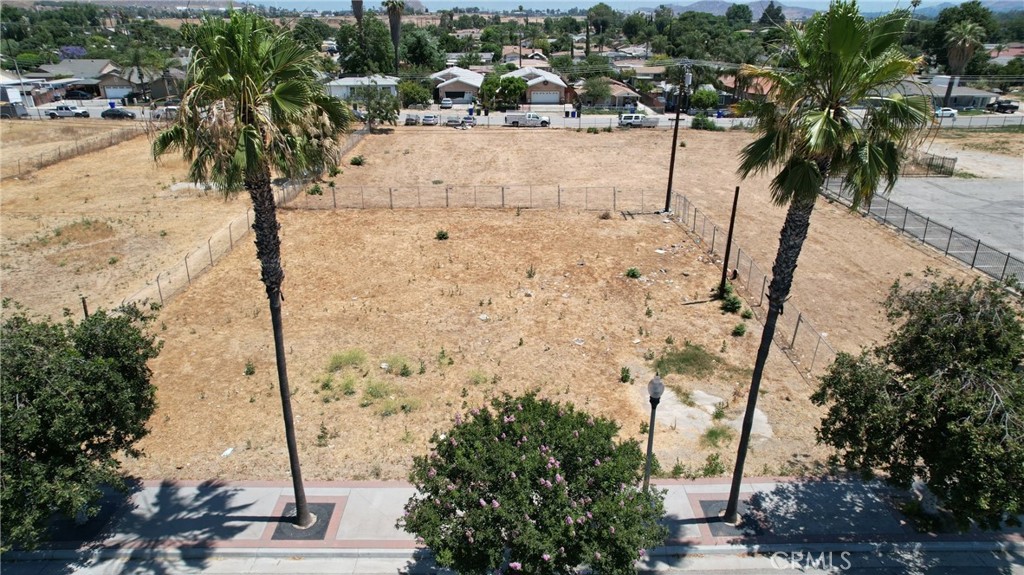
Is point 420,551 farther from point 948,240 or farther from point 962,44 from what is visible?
point 962,44

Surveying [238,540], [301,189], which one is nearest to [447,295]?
[238,540]

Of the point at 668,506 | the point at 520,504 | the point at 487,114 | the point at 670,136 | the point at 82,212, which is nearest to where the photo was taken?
the point at 520,504

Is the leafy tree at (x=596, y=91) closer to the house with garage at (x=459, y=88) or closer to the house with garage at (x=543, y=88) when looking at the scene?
the house with garage at (x=543, y=88)

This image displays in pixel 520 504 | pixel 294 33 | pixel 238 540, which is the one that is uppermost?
pixel 294 33

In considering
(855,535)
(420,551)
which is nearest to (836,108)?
(855,535)

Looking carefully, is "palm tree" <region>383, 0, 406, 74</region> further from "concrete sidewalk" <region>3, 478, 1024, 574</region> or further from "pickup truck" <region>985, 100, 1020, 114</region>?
"concrete sidewalk" <region>3, 478, 1024, 574</region>

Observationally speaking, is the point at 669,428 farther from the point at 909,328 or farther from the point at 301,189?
the point at 301,189

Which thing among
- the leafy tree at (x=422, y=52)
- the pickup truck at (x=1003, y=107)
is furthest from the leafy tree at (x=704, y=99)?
the leafy tree at (x=422, y=52)
